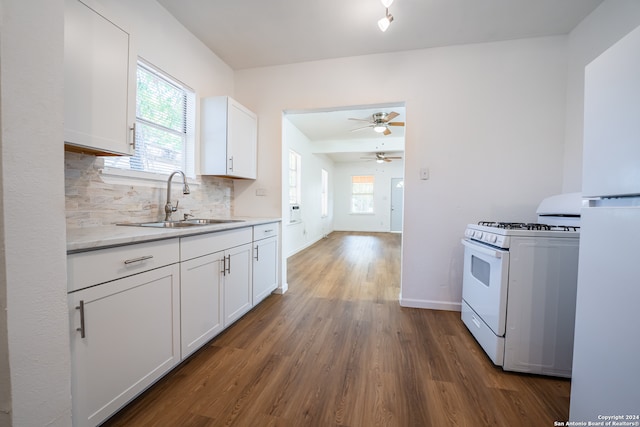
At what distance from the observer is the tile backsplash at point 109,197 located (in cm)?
150

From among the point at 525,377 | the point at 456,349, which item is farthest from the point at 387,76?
the point at 525,377

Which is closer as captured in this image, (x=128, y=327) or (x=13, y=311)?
(x=13, y=311)

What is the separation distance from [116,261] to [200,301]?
68cm

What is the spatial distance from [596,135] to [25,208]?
6.60 feet

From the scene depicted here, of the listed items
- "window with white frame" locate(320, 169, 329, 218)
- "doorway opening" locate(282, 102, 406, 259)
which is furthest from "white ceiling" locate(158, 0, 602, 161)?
"window with white frame" locate(320, 169, 329, 218)

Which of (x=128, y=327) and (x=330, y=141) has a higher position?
(x=330, y=141)

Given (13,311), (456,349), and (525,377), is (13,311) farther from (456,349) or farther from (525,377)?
(525,377)

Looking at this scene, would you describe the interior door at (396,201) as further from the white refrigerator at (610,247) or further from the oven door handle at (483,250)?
the white refrigerator at (610,247)

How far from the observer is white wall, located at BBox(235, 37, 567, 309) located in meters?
2.39

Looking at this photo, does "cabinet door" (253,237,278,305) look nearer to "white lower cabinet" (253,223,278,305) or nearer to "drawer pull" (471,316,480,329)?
"white lower cabinet" (253,223,278,305)

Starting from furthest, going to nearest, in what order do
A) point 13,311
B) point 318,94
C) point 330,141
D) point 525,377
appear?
1. point 330,141
2. point 318,94
3. point 525,377
4. point 13,311

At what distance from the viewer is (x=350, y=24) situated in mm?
2234

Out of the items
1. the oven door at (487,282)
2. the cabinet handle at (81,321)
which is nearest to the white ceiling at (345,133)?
the oven door at (487,282)

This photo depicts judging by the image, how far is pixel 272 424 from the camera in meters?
1.20
